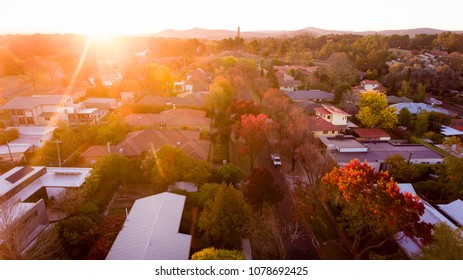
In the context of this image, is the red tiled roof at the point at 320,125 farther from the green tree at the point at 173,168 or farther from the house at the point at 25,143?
the house at the point at 25,143

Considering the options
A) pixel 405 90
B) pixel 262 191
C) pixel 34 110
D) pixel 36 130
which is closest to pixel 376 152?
pixel 262 191

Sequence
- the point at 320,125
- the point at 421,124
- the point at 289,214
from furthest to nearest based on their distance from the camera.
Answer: the point at 421,124 → the point at 320,125 → the point at 289,214

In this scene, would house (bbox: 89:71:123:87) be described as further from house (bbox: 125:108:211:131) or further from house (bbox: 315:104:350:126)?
house (bbox: 315:104:350:126)

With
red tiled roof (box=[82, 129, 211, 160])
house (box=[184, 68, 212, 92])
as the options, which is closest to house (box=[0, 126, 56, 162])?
red tiled roof (box=[82, 129, 211, 160])

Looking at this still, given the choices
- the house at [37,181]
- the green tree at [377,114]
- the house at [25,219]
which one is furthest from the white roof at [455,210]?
the house at [37,181]

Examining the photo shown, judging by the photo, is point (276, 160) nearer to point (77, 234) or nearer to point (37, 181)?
point (77, 234)

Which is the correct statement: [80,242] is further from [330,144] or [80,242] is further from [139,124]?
[330,144]
